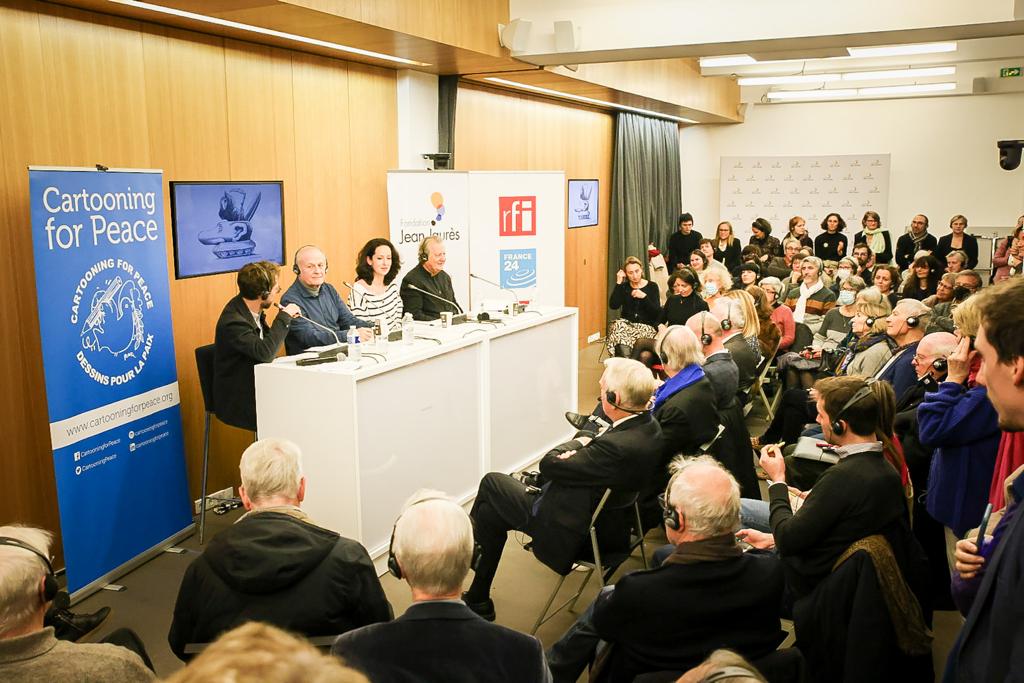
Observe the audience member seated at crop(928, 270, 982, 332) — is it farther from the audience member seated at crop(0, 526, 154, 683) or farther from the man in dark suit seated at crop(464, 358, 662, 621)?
the audience member seated at crop(0, 526, 154, 683)

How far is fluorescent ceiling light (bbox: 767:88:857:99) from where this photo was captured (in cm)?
1209

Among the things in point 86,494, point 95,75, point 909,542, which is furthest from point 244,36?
point 909,542

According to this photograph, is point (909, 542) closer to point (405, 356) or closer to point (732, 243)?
point (405, 356)

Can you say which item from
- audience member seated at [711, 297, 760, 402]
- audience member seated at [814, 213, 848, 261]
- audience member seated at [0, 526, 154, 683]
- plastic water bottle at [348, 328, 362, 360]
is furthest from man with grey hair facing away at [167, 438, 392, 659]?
audience member seated at [814, 213, 848, 261]

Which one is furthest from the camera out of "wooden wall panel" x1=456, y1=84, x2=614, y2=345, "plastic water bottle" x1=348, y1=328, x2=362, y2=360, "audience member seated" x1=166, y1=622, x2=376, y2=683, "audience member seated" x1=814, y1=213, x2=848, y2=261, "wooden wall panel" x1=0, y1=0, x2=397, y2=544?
"audience member seated" x1=814, y1=213, x2=848, y2=261

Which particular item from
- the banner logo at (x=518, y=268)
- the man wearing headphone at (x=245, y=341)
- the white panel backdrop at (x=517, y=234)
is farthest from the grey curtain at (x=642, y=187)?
the man wearing headphone at (x=245, y=341)

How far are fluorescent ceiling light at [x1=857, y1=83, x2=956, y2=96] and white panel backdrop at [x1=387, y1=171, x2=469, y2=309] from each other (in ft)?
25.0

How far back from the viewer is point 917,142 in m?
12.7

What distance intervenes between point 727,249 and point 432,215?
514 centimetres

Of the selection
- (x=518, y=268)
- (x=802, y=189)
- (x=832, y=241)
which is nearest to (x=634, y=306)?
(x=518, y=268)

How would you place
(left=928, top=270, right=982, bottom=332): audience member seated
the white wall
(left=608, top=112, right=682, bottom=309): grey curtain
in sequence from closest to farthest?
1. (left=928, top=270, right=982, bottom=332): audience member seated
2. (left=608, top=112, right=682, bottom=309): grey curtain
3. the white wall

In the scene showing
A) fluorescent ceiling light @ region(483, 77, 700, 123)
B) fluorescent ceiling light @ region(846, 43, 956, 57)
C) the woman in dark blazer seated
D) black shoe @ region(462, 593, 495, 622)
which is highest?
fluorescent ceiling light @ region(846, 43, 956, 57)

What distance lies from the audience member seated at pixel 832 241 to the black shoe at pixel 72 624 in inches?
379

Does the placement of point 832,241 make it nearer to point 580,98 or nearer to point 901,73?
point 901,73
